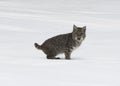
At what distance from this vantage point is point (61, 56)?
9.73 meters

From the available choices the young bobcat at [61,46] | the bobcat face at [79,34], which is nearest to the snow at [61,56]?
the young bobcat at [61,46]

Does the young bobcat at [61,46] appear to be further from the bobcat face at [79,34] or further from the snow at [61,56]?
the snow at [61,56]

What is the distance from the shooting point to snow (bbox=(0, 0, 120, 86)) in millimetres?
7101

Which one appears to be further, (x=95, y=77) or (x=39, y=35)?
(x=39, y=35)

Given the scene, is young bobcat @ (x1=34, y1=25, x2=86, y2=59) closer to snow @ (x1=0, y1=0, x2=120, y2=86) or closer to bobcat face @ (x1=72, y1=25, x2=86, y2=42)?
bobcat face @ (x1=72, y1=25, x2=86, y2=42)

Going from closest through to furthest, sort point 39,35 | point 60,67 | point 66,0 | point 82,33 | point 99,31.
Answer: point 60,67
point 82,33
point 39,35
point 99,31
point 66,0

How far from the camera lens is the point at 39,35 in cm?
1305

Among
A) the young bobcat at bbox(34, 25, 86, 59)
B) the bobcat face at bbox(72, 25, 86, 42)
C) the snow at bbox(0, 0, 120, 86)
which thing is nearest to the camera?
the snow at bbox(0, 0, 120, 86)

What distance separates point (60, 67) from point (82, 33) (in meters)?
1.02

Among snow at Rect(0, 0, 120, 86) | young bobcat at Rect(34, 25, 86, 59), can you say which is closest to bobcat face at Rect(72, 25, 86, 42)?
young bobcat at Rect(34, 25, 86, 59)

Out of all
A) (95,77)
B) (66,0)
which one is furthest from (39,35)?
(66,0)

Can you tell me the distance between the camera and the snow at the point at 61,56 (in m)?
7.10

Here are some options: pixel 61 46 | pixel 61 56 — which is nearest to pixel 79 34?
pixel 61 46

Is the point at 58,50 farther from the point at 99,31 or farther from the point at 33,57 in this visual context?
the point at 99,31
